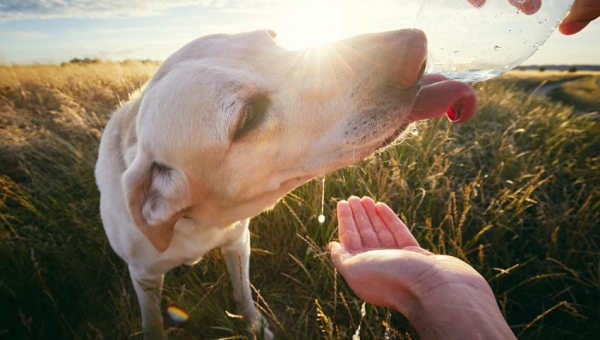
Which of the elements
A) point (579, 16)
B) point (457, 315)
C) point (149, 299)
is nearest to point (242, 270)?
point (149, 299)

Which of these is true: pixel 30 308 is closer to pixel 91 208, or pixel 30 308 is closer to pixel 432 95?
pixel 91 208

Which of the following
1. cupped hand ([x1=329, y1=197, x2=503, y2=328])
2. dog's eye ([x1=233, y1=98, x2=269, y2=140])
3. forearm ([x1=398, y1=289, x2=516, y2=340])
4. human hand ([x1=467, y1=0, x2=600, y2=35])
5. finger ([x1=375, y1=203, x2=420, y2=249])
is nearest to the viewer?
forearm ([x1=398, y1=289, x2=516, y2=340])

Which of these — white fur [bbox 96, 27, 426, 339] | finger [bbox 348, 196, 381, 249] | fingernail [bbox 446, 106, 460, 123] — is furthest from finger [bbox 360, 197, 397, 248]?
fingernail [bbox 446, 106, 460, 123]

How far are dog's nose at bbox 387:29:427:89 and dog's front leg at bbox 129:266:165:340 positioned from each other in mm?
2001

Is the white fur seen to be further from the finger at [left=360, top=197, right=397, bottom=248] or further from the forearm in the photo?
the forearm

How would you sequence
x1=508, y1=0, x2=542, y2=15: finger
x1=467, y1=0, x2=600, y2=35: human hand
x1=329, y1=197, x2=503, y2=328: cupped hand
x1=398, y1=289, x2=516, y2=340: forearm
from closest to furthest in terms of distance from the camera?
1. x1=398, y1=289, x2=516, y2=340: forearm
2. x1=329, y1=197, x2=503, y2=328: cupped hand
3. x1=508, y1=0, x2=542, y2=15: finger
4. x1=467, y1=0, x2=600, y2=35: human hand

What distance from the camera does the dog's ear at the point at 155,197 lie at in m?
1.82

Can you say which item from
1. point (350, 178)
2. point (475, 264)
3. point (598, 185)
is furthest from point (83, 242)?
point (598, 185)

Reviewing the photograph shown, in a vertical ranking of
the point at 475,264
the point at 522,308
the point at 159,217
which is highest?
the point at 159,217

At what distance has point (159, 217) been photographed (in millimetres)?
1815

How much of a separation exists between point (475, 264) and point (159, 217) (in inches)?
93.0

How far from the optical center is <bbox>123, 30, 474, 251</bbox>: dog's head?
1.68m

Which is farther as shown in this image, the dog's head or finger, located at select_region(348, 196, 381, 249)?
finger, located at select_region(348, 196, 381, 249)

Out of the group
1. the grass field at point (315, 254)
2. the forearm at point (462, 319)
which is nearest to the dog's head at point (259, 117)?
the grass field at point (315, 254)
